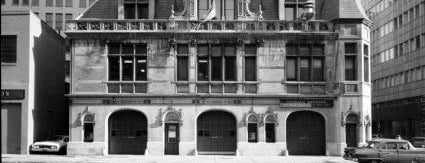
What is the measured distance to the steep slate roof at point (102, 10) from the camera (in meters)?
35.2

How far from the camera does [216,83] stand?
110 feet

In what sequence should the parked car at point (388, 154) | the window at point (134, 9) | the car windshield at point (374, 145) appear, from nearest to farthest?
the parked car at point (388, 154) < the car windshield at point (374, 145) < the window at point (134, 9)

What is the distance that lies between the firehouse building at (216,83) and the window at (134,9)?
1514mm

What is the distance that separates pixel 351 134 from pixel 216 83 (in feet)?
28.2

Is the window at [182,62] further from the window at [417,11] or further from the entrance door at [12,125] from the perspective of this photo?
the window at [417,11]

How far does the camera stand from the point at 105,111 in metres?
33.4

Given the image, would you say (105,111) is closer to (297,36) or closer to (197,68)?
(197,68)

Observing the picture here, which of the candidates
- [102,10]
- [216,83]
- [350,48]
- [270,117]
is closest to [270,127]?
[270,117]

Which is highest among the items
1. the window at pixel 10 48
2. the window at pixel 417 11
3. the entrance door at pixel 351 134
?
the window at pixel 417 11

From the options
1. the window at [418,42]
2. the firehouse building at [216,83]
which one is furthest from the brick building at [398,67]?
the firehouse building at [216,83]

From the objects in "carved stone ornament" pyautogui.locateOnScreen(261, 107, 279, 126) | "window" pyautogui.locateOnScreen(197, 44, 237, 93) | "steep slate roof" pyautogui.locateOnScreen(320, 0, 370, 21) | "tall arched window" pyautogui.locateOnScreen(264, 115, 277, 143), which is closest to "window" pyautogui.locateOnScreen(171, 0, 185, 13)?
"window" pyautogui.locateOnScreen(197, 44, 237, 93)

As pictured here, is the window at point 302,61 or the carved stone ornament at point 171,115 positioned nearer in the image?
the carved stone ornament at point 171,115

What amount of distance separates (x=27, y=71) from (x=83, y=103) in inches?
146

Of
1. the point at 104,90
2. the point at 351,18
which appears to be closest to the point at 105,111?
the point at 104,90
